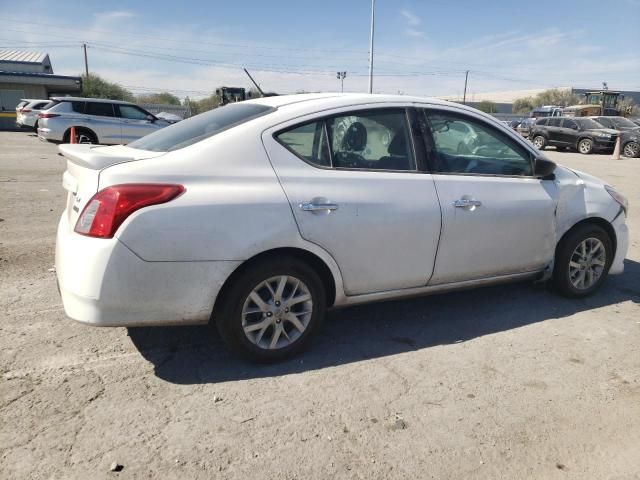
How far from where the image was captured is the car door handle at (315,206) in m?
3.12

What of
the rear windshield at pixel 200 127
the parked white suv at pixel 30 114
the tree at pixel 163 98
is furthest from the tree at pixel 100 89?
the rear windshield at pixel 200 127

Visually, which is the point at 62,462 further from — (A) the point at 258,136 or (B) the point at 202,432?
(A) the point at 258,136

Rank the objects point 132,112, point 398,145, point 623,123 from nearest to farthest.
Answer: point 398,145
point 132,112
point 623,123

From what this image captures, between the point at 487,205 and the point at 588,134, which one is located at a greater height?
the point at 588,134

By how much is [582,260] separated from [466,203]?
1.50 meters

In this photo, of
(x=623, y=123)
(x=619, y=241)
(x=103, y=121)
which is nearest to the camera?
(x=619, y=241)

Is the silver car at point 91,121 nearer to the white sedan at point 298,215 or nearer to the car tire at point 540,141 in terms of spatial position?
the white sedan at point 298,215

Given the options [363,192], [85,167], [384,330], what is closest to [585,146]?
[384,330]

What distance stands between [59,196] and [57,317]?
5.45 metres

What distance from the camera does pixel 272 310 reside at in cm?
317

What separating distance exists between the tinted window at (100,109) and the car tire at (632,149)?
20447mm

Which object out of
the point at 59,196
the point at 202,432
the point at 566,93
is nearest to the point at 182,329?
the point at 202,432

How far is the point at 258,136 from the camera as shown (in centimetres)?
315

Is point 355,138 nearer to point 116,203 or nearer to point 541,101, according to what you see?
point 116,203
